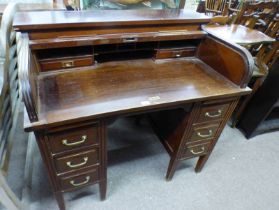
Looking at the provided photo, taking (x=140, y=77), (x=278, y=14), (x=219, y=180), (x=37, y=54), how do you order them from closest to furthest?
(x=37, y=54) < (x=140, y=77) < (x=219, y=180) < (x=278, y=14)

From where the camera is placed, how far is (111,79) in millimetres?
982

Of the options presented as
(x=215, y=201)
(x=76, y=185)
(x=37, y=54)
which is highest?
(x=37, y=54)

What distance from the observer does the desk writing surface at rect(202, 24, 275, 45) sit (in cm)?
142

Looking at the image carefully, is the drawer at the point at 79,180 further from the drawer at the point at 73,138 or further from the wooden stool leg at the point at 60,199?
the drawer at the point at 73,138

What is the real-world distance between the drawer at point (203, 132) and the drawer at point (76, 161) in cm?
58

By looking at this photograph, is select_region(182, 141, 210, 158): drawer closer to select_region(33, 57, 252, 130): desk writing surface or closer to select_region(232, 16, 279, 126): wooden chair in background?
select_region(33, 57, 252, 130): desk writing surface

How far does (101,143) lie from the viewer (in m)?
0.94

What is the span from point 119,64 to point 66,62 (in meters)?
0.29

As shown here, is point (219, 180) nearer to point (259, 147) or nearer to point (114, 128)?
point (259, 147)

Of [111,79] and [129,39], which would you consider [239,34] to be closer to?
[129,39]

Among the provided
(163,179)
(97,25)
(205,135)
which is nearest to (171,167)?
(163,179)

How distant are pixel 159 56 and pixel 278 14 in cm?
134

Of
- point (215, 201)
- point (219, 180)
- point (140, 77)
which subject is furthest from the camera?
point (219, 180)

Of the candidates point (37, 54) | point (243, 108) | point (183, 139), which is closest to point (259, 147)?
point (243, 108)
